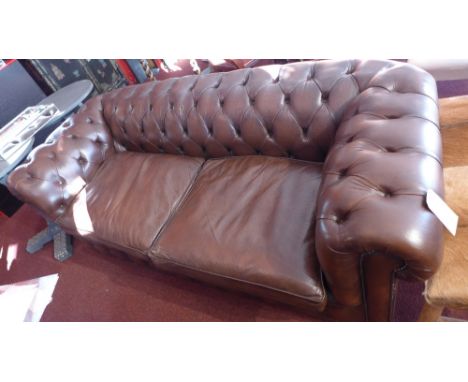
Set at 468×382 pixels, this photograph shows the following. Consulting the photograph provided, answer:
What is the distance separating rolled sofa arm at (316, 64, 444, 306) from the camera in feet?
2.04

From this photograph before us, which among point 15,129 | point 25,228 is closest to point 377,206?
point 15,129

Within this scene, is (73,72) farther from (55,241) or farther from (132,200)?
(132,200)

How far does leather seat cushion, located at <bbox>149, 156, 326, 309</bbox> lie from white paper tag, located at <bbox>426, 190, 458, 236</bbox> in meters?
0.40

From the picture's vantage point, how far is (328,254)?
0.73 meters

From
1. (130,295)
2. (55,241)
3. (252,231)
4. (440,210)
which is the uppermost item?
(440,210)

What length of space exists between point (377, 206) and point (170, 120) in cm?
123

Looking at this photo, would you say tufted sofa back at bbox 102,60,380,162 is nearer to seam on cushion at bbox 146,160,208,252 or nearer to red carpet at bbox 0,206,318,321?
seam on cushion at bbox 146,160,208,252

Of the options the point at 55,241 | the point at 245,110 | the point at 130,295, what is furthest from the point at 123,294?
the point at 245,110

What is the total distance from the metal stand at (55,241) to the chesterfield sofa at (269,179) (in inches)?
17.7

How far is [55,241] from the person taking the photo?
198 centimetres

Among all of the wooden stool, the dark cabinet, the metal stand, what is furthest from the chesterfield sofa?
the dark cabinet

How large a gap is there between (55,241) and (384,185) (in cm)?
217

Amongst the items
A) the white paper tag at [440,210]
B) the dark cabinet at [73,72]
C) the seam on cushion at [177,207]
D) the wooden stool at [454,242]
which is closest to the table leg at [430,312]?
the wooden stool at [454,242]

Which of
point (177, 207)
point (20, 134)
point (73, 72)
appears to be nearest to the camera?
point (177, 207)
